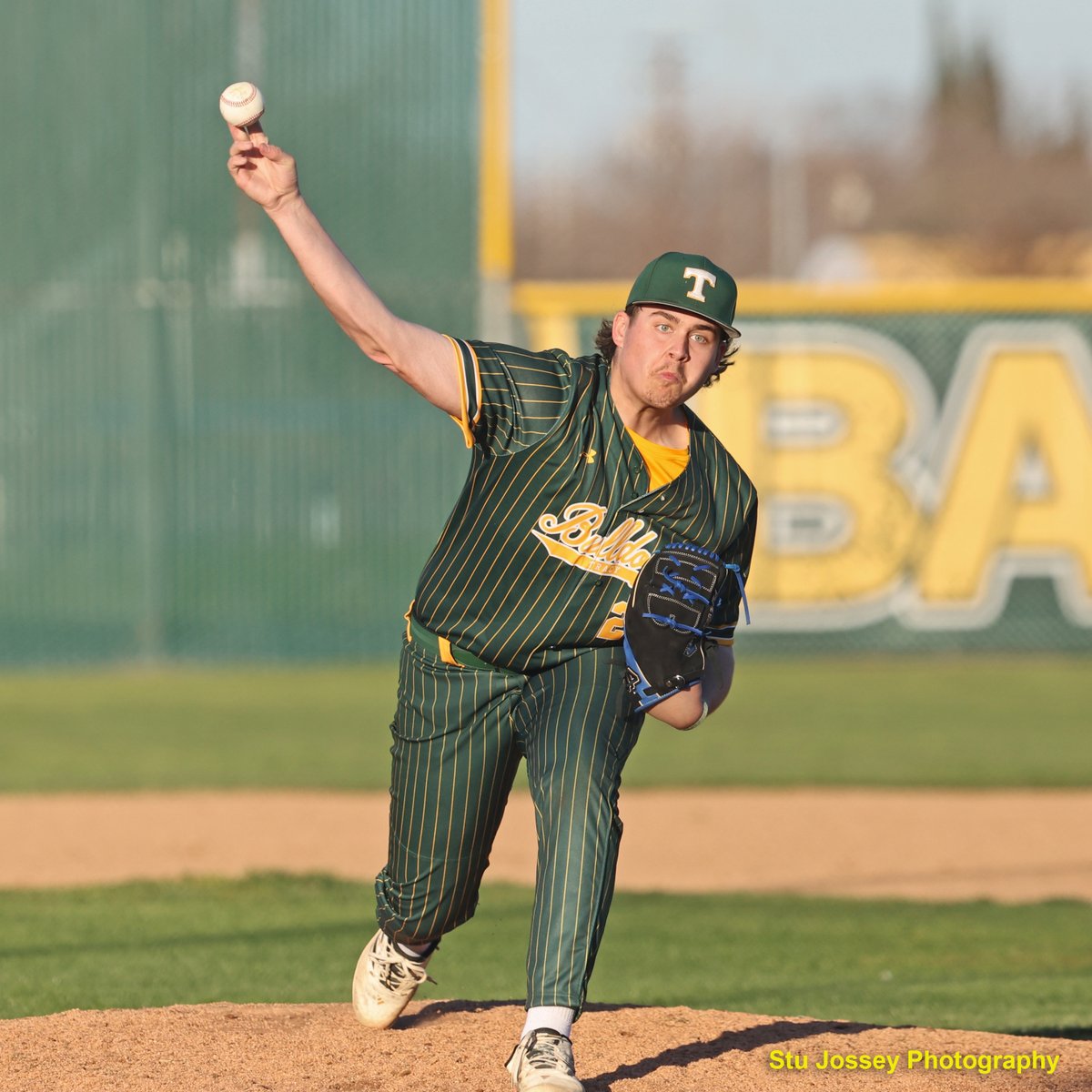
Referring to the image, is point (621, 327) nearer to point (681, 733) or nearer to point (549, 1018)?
point (549, 1018)

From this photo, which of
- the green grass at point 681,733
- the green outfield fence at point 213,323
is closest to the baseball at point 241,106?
the green grass at point 681,733

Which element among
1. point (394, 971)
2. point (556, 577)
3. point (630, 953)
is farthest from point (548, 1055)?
point (630, 953)

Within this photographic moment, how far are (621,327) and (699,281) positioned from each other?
267 mm

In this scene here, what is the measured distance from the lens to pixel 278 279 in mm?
16688

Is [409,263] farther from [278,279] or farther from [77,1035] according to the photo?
[77,1035]

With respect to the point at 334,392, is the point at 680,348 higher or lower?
higher

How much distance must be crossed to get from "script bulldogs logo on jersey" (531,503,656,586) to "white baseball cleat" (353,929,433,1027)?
3.91 feet

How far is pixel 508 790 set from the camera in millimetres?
4570

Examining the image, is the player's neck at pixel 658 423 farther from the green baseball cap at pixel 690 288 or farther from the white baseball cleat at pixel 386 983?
the white baseball cleat at pixel 386 983

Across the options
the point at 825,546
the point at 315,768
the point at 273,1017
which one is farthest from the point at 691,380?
the point at 825,546

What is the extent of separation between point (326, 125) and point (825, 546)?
5.73m

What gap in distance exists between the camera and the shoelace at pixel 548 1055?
12.7 feet

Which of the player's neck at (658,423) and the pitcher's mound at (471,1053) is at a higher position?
the player's neck at (658,423)

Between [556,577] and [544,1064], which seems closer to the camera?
[544,1064]
